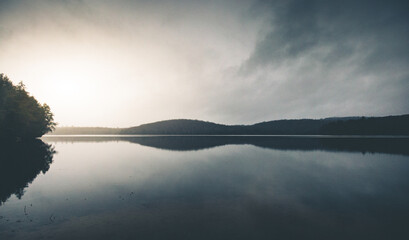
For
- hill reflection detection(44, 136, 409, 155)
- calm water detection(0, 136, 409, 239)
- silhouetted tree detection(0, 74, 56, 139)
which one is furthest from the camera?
hill reflection detection(44, 136, 409, 155)

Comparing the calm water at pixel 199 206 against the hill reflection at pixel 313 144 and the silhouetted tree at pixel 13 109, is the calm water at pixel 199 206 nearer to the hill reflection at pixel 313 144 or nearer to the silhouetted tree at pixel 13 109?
the hill reflection at pixel 313 144

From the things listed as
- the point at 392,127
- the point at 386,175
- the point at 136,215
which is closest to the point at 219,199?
the point at 136,215

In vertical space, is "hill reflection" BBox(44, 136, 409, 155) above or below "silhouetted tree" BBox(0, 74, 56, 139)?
below

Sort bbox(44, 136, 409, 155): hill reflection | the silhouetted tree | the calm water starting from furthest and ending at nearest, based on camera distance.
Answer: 1. bbox(44, 136, 409, 155): hill reflection
2. the silhouetted tree
3. the calm water

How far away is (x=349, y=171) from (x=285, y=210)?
20916 mm

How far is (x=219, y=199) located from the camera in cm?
1428

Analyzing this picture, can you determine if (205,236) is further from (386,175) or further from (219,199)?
(386,175)

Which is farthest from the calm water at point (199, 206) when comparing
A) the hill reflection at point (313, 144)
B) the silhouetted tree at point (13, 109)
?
the silhouetted tree at point (13, 109)

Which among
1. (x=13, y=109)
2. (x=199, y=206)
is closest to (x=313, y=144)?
(x=199, y=206)

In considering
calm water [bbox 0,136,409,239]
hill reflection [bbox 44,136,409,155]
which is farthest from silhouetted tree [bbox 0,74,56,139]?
calm water [bbox 0,136,409,239]

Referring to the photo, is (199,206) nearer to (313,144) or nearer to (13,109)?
(313,144)

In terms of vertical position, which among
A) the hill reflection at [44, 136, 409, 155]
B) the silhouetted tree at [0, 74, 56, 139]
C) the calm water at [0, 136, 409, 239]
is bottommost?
the calm water at [0, 136, 409, 239]

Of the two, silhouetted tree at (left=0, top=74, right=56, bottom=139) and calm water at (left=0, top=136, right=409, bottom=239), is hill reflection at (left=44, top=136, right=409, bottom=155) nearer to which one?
calm water at (left=0, top=136, right=409, bottom=239)

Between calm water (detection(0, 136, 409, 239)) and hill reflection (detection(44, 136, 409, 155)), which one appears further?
hill reflection (detection(44, 136, 409, 155))
